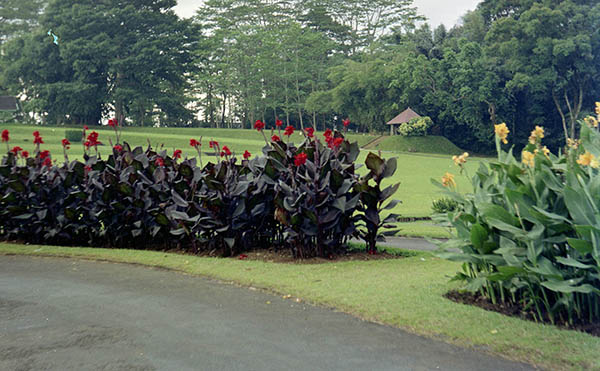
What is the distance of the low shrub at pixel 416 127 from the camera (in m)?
40.3

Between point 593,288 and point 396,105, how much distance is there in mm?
41386

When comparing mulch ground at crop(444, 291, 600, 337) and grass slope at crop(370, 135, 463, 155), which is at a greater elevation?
grass slope at crop(370, 135, 463, 155)

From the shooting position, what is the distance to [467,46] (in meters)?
41.8

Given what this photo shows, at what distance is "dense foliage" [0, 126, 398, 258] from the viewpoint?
273 inches

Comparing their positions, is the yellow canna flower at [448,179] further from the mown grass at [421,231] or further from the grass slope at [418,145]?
the grass slope at [418,145]

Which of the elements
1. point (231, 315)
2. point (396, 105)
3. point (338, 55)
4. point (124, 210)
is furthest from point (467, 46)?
point (231, 315)

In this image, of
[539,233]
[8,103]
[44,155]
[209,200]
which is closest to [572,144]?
[539,233]

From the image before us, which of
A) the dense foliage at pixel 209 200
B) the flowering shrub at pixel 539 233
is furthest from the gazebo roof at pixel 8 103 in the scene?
the flowering shrub at pixel 539 233

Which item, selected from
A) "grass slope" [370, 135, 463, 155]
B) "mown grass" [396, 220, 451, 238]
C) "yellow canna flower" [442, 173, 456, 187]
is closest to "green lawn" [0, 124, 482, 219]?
"grass slope" [370, 135, 463, 155]

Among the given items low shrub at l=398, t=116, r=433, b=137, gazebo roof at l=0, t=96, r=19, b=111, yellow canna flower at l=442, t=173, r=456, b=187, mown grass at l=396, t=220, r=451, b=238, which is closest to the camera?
yellow canna flower at l=442, t=173, r=456, b=187

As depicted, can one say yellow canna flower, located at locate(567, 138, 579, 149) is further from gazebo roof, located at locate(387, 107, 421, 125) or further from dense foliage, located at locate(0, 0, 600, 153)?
gazebo roof, located at locate(387, 107, 421, 125)

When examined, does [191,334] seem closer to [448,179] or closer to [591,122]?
[448,179]

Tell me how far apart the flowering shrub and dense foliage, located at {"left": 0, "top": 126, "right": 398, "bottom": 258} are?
7.26ft

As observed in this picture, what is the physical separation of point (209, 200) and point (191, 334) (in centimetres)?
303
